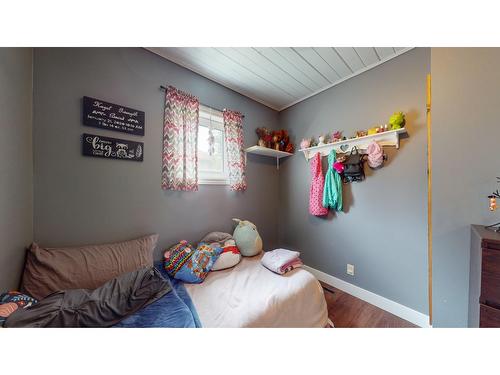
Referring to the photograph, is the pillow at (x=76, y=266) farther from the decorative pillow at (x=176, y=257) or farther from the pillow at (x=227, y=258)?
the pillow at (x=227, y=258)

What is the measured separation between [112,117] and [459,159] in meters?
2.27

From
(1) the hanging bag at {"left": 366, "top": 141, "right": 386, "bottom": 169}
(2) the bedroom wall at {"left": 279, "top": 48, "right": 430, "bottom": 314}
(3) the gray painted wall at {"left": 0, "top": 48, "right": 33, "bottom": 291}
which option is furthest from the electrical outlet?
(3) the gray painted wall at {"left": 0, "top": 48, "right": 33, "bottom": 291}

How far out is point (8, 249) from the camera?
785 mm

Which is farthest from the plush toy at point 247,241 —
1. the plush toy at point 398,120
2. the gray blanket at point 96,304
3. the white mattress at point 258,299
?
the plush toy at point 398,120

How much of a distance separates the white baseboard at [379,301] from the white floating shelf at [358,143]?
1426 mm

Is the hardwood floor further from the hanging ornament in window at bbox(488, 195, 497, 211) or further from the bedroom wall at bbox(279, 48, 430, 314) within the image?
the hanging ornament in window at bbox(488, 195, 497, 211)

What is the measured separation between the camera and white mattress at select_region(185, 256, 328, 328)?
0.90 meters

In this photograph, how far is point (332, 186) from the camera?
1.72 m

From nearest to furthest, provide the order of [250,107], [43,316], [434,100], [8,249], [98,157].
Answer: [43,316] < [8,249] < [434,100] < [98,157] < [250,107]

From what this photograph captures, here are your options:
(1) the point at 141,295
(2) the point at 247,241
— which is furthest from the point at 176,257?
(2) the point at 247,241

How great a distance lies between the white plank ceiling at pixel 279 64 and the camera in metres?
1.38
